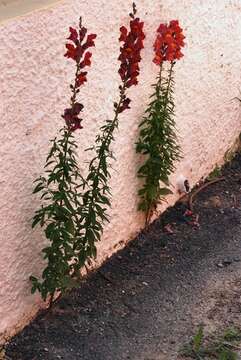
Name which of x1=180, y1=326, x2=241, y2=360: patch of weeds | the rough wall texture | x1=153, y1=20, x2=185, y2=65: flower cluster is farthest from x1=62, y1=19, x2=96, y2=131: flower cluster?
x1=180, y1=326, x2=241, y2=360: patch of weeds

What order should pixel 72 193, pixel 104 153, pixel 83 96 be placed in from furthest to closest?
pixel 83 96, pixel 104 153, pixel 72 193

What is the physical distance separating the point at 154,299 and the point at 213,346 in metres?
0.57

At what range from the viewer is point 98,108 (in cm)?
461

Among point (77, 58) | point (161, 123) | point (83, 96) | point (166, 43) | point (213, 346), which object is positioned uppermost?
point (166, 43)

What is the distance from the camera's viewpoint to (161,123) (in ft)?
16.5

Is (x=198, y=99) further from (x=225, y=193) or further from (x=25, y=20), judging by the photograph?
(x=25, y=20)

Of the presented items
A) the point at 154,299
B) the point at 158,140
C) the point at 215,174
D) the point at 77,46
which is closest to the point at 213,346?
the point at 154,299

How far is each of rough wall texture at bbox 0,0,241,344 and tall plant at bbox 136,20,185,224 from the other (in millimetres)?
71

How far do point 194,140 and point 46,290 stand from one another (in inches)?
82.0

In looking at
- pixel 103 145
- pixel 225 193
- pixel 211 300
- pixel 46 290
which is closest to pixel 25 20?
pixel 103 145

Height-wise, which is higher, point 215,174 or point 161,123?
point 215,174

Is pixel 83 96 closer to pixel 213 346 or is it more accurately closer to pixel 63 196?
pixel 63 196

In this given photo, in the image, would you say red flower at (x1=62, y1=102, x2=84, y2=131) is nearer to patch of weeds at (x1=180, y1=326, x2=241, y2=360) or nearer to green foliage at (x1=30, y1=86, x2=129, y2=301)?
green foliage at (x1=30, y1=86, x2=129, y2=301)

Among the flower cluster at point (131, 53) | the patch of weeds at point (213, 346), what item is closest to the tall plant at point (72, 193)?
the flower cluster at point (131, 53)
